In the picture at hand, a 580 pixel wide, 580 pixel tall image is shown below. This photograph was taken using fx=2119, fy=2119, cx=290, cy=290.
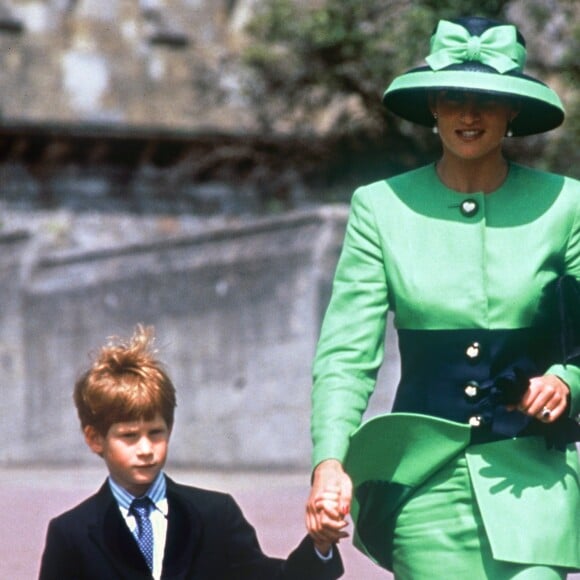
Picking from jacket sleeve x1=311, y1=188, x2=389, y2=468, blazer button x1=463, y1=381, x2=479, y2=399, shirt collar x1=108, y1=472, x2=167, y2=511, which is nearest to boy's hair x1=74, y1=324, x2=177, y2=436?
shirt collar x1=108, y1=472, x2=167, y2=511

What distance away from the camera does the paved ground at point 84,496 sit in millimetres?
10000

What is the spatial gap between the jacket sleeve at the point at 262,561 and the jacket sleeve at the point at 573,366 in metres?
0.58

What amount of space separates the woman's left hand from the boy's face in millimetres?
815

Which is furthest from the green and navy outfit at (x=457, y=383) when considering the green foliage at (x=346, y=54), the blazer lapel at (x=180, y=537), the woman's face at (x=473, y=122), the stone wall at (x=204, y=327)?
the green foliage at (x=346, y=54)

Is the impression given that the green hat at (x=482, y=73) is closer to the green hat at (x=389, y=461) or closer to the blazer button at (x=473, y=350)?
the blazer button at (x=473, y=350)

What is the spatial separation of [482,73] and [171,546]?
1207mm

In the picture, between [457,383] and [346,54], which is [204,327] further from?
[457,383]

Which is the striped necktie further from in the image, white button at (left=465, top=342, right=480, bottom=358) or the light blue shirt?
white button at (left=465, top=342, right=480, bottom=358)

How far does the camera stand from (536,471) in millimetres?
4305

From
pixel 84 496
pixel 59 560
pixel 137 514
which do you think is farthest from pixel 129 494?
pixel 84 496

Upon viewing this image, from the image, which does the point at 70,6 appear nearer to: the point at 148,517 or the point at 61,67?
the point at 61,67

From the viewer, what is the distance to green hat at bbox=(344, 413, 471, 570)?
4.32m

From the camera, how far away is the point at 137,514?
4.57 metres

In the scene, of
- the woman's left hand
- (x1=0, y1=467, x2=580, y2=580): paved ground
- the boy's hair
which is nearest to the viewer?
the woman's left hand
